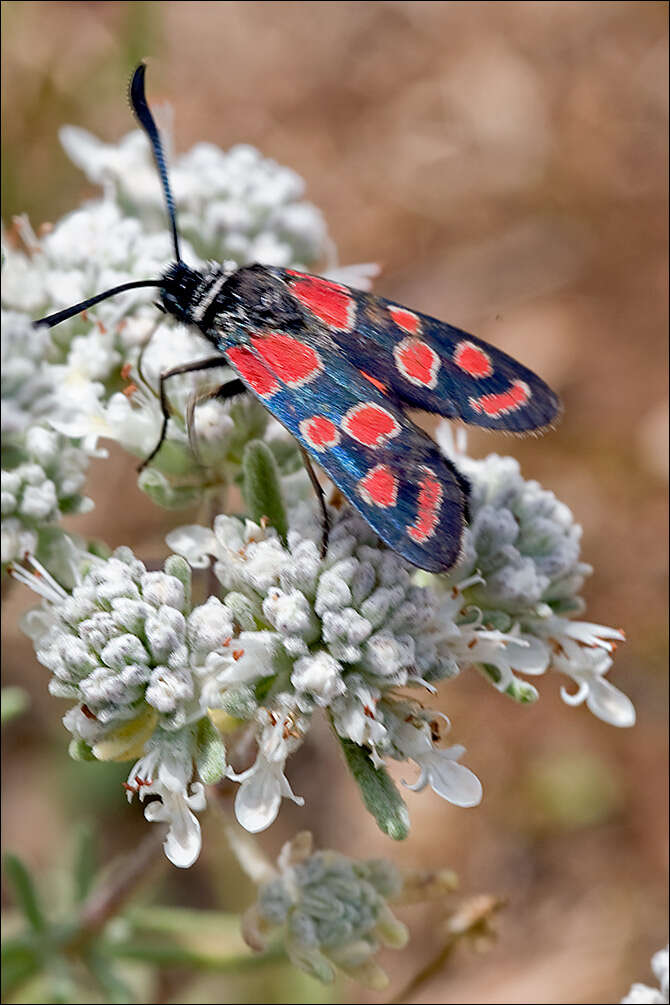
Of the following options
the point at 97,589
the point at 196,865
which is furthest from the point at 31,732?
the point at 97,589

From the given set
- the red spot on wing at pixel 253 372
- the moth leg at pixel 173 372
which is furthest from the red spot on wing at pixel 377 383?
the moth leg at pixel 173 372

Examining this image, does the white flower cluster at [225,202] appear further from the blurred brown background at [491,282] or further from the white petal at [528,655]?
the white petal at [528,655]

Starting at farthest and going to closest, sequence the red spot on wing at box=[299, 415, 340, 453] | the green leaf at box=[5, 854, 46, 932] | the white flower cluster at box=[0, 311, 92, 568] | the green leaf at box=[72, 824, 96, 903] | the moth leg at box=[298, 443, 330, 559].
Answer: the green leaf at box=[72, 824, 96, 903]
the green leaf at box=[5, 854, 46, 932]
the white flower cluster at box=[0, 311, 92, 568]
the moth leg at box=[298, 443, 330, 559]
the red spot on wing at box=[299, 415, 340, 453]

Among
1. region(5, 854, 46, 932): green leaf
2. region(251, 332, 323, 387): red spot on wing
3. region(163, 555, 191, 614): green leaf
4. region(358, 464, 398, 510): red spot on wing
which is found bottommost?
region(5, 854, 46, 932): green leaf

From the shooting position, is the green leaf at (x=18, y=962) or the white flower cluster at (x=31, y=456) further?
the green leaf at (x=18, y=962)

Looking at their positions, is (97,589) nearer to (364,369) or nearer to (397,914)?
(364,369)

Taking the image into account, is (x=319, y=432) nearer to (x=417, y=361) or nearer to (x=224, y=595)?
(x=417, y=361)

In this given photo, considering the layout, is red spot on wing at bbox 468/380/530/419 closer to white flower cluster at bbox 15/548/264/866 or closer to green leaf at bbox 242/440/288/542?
green leaf at bbox 242/440/288/542

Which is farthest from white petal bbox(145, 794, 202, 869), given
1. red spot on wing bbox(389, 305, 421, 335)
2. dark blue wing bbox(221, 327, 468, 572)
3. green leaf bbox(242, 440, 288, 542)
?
red spot on wing bbox(389, 305, 421, 335)
